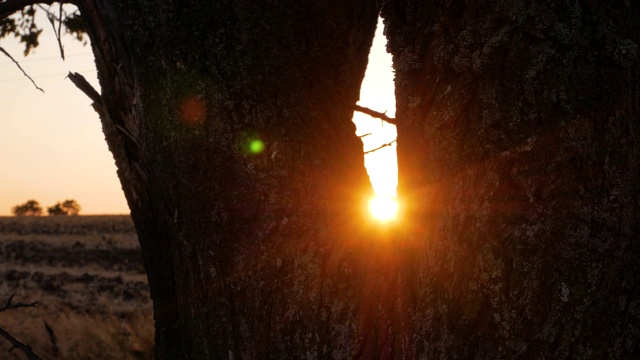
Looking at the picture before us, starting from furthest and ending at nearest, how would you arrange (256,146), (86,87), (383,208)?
(86,87) < (383,208) < (256,146)

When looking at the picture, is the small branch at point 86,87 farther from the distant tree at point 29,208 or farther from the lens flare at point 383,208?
the distant tree at point 29,208

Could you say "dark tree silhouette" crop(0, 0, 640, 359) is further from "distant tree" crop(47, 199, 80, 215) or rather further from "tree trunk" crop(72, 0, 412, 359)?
"distant tree" crop(47, 199, 80, 215)

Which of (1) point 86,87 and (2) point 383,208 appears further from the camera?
(1) point 86,87

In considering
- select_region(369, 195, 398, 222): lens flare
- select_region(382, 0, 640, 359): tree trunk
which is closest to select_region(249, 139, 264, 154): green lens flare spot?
select_region(369, 195, 398, 222): lens flare

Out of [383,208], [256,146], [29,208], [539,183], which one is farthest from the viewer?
[29,208]

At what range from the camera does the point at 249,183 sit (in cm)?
198

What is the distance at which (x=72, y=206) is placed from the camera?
260ft

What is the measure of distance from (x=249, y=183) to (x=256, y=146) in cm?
11

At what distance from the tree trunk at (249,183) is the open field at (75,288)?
6.03m

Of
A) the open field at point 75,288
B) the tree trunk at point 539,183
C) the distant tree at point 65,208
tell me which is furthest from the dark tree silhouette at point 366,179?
the distant tree at point 65,208

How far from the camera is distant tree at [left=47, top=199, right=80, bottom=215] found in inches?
3036

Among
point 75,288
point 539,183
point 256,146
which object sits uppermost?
point 75,288

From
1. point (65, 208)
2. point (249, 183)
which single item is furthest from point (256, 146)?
point (65, 208)

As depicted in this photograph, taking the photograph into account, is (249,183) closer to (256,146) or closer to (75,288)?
(256,146)
